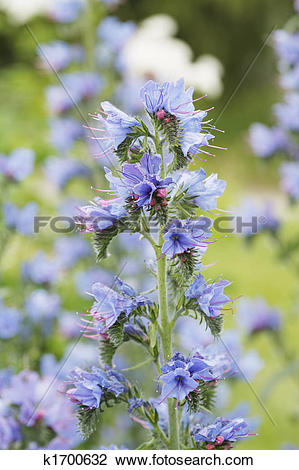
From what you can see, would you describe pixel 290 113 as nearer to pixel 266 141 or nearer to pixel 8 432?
pixel 266 141

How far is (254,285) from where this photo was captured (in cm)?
393

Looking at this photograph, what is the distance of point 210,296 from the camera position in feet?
3.22

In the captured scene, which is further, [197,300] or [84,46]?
[84,46]

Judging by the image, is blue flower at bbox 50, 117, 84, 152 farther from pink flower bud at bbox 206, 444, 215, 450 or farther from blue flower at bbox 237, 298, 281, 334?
pink flower bud at bbox 206, 444, 215, 450

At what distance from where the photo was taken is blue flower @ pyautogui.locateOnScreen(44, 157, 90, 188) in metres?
2.72

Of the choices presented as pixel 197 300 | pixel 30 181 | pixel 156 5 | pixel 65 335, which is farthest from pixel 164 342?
pixel 156 5

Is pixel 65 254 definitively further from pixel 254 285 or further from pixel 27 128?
pixel 254 285

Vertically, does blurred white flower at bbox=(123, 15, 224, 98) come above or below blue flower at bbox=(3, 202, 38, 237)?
above

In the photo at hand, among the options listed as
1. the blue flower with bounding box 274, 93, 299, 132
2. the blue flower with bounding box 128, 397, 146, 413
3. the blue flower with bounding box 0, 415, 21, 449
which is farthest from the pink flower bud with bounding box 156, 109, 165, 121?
the blue flower with bounding box 274, 93, 299, 132

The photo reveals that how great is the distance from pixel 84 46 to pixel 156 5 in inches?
137

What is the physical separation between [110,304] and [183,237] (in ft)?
0.61

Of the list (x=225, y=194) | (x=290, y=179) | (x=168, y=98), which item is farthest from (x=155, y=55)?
(x=168, y=98)

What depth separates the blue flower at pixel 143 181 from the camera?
0.92 metres

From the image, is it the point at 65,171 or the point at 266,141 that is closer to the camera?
the point at 266,141
